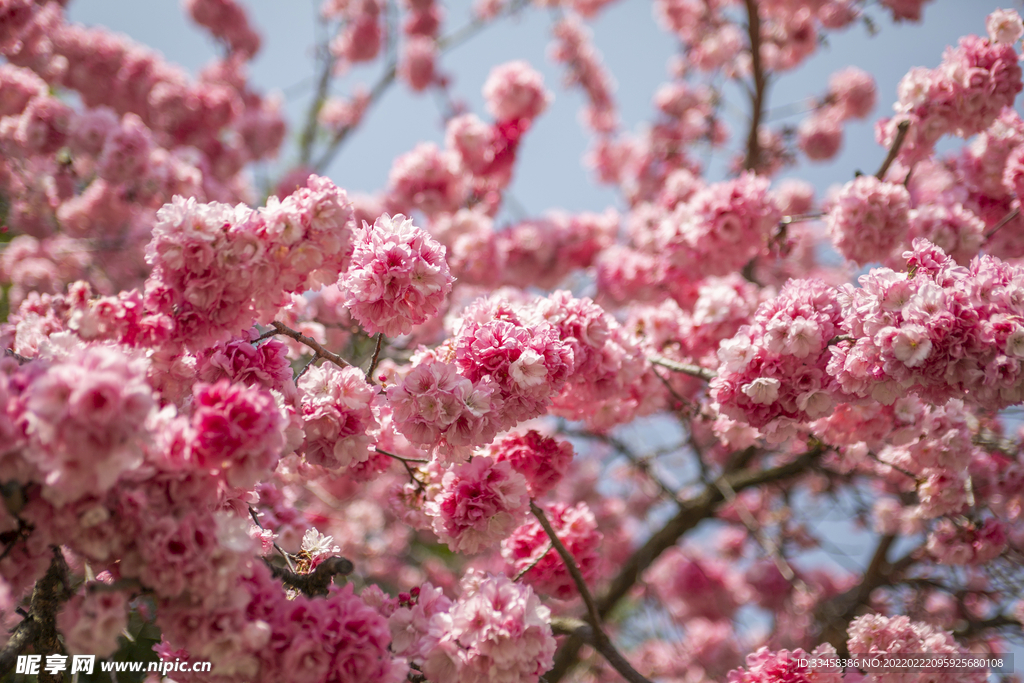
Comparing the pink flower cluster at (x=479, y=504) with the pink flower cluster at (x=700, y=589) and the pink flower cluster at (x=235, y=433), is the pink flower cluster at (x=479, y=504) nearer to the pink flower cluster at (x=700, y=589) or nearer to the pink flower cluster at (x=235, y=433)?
the pink flower cluster at (x=235, y=433)

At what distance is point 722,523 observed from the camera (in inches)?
244

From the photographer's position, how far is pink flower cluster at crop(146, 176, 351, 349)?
5.70 feet

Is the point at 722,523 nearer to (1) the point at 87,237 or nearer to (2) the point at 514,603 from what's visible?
(2) the point at 514,603

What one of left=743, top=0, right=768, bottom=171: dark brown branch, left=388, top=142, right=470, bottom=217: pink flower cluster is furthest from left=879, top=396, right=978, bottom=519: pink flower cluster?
left=388, top=142, right=470, bottom=217: pink flower cluster

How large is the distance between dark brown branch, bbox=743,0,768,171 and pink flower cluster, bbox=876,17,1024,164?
1.64 m

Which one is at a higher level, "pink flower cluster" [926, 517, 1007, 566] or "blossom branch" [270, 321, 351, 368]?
"blossom branch" [270, 321, 351, 368]

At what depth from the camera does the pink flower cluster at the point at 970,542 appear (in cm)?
276

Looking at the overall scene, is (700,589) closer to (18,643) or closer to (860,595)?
(860,595)

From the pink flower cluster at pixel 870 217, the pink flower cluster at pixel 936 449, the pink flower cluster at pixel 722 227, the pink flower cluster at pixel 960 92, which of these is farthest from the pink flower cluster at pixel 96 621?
the pink flower cluster at pixel 960 92

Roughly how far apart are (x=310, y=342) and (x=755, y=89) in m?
4.19

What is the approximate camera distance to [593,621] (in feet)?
7.79

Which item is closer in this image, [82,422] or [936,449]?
[82,422]

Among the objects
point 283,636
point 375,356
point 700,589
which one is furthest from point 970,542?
point 700,589

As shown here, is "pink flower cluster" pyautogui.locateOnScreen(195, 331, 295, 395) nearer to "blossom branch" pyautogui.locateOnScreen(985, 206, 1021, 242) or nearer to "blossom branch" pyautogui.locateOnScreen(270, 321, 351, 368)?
"blossom branch" pyautogui.locateOnScreen(270, 321, 351, 368)
